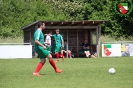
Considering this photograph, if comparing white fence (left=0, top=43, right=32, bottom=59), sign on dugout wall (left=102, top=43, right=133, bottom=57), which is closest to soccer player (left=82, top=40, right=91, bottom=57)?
sign on dugout wall (left=102, top=43, right=133, bottom=57)

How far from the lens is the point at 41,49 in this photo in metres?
17.0

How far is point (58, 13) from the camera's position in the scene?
68.9m

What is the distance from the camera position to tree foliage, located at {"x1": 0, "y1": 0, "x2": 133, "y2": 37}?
59.4 meters

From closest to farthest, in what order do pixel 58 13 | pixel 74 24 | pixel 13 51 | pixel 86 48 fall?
pixel 13 51 → pixel 74 24 → pixel 86 48 → pixel 58 13

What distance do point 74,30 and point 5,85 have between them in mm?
25107

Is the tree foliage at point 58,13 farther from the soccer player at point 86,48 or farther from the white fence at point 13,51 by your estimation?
the white fence at point 13,51

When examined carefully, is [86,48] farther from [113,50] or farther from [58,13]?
[58,13]

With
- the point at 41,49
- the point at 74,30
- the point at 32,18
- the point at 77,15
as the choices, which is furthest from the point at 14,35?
the point at 41,49

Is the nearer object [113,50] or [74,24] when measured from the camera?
[74,24]

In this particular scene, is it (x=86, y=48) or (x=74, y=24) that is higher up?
(x=74, y=24)

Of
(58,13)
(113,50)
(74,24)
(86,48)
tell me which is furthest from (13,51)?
(58,13)

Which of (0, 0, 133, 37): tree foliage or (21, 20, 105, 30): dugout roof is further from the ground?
(0, 0, 133, 37): tree foliage

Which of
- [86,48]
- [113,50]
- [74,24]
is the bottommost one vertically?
[113,50]

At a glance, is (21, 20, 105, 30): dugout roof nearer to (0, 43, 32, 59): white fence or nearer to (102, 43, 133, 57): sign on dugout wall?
(102, 43, 133, 57): sign on dugout wall
